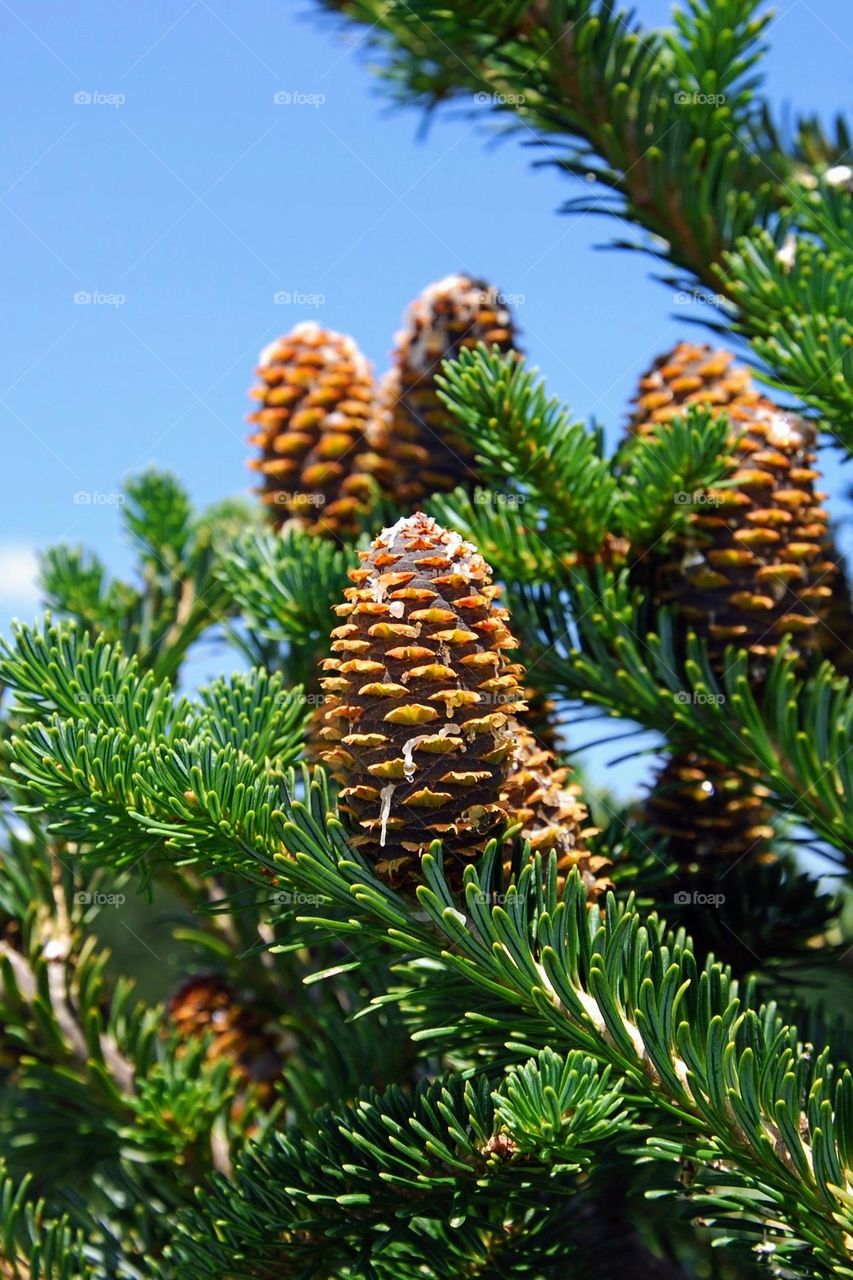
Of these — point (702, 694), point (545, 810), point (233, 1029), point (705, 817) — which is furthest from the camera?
point (233, 1029)

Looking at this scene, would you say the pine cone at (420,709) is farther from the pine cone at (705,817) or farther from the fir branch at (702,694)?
the pine cone at (705,817)

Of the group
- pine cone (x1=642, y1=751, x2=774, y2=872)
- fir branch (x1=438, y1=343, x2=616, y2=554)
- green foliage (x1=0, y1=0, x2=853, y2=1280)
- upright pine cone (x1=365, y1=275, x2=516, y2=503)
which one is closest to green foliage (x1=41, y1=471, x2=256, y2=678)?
green foliage (x1=0, y1=0, x2=853, y2=1280)

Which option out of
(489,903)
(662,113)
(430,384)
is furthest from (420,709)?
(662,113)

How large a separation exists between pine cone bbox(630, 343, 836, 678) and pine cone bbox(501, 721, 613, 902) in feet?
1.02

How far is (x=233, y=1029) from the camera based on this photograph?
4.00 feet

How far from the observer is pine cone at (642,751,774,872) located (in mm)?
1085

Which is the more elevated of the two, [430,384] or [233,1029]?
[430,384]

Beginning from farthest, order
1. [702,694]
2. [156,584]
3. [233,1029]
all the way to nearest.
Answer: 1. [156,584]
2. [233,1029]
3. [702,694]

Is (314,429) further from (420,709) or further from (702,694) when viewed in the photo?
(420,709)

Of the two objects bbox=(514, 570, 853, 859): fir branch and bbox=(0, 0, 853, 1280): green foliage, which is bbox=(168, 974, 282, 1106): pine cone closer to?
bbox=(0, 0, 853, 1280): green foliage

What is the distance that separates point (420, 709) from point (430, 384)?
2.04 feet

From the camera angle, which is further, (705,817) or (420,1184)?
(705,817)

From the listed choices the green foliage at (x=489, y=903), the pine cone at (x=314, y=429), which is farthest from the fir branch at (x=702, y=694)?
the pine cone at (x=314, y=429)

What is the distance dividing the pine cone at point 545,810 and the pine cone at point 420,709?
0.10 feet
